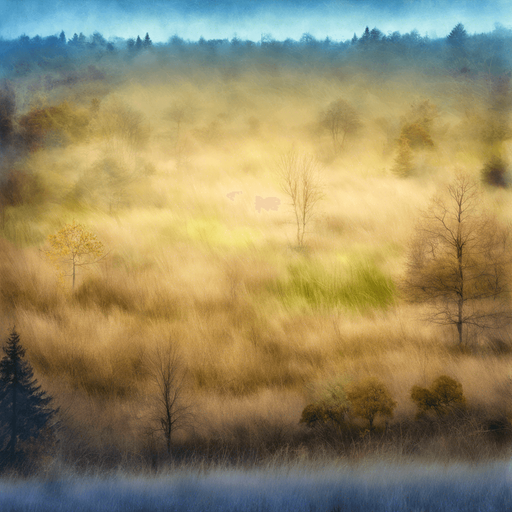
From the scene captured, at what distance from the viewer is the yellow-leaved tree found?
4023 millimetres

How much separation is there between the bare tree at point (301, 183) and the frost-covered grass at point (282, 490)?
80.5 inches

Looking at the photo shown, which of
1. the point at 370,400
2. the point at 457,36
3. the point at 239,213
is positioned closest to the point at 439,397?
the point at 370,400

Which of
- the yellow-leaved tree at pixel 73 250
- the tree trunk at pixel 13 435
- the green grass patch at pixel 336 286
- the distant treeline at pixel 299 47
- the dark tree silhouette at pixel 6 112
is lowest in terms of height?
the tree trunk at pixel 13 435

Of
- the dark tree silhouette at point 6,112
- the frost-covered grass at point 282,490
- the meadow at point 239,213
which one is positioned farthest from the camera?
the dark tree silhouette at point 6,112

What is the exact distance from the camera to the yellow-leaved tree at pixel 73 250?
402 centimetres

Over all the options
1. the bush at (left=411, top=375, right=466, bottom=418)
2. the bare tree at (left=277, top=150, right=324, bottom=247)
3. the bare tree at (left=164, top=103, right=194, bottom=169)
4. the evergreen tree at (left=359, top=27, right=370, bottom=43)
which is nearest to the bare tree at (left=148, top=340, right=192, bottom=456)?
the bare tree at (left=277, top=150, right=324, bottom=247)

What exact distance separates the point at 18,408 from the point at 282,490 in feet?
7.12

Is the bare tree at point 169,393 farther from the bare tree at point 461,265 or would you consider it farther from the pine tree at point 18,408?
the bare tree at point 461,265

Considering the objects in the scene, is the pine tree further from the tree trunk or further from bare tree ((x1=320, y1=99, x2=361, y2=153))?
bare tree ((x1=320, y1=99, x2=361, y2=153))

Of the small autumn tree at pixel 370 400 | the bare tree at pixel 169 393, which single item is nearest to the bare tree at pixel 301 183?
the small autumn tree at pixel 370 400

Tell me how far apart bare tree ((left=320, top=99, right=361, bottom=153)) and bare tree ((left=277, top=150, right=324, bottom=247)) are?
0.95 feet

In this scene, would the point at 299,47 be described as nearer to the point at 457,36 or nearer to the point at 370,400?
the point at 457,36

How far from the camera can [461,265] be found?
3.81m

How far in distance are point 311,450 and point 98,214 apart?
2.76 meters
